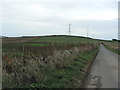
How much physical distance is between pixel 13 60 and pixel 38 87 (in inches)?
153

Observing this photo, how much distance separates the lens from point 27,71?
27.0ft

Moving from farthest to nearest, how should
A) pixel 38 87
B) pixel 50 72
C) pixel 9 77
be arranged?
pixel 50 72, pixel 9 77, pixel 38 87

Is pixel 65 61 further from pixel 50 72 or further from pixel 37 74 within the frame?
pixel 37 74

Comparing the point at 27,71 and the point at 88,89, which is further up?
the point at 27,71

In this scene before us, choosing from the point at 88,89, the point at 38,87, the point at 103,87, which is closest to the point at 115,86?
the point at 103,87

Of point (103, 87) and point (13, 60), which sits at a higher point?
point (13, 60)

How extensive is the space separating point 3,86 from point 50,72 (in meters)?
3.13

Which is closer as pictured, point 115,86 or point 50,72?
point 115,86

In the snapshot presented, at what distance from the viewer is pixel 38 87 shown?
6.56 metres

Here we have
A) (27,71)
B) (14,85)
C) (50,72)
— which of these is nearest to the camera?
(14,85)

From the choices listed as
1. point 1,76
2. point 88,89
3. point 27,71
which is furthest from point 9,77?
point 88,89

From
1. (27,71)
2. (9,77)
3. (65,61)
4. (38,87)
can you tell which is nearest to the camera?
(38,87)

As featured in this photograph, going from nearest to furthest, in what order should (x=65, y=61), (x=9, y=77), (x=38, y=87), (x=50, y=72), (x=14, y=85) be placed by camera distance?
(x=38, y=87), (x=14, y=85), (x=9, y=77), (x=50, y=72), (x=65, y=61)

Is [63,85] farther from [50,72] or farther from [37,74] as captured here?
[50,72]
